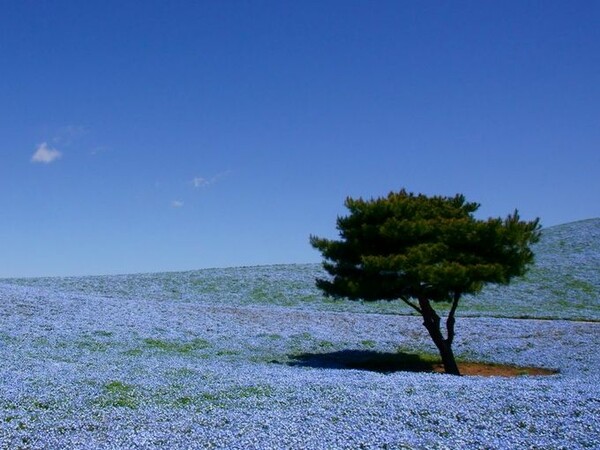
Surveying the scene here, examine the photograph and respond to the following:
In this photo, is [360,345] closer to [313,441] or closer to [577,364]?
[577,364]

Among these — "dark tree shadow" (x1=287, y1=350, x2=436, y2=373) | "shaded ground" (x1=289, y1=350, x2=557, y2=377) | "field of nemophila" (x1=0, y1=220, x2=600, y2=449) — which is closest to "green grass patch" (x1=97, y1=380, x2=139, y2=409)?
"field of nemophila" (x1=0, y1=220, x2=600, y2=449)

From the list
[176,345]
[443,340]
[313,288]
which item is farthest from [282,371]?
[313,288]

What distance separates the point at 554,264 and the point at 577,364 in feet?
131

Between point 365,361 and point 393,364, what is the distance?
4.53 feet

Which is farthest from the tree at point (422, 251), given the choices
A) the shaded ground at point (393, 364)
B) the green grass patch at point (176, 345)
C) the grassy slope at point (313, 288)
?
the grassy slope at point (313, 288)

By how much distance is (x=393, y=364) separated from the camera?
88.0ft

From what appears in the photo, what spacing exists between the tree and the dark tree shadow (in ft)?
7.82

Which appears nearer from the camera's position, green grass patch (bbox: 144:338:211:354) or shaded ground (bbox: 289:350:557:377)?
shaded ground (bbox: 289:350:557:377)

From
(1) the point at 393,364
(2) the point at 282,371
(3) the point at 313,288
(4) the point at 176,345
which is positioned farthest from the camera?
(3) the point at 313,288

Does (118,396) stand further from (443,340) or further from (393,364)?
(393,364)

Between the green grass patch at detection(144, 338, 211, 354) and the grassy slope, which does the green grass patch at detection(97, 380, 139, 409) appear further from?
the grassy slope

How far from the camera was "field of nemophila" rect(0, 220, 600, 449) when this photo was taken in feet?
40.3

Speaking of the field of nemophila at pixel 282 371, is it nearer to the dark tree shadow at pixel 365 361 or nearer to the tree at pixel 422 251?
the dark tree shadow at pixel 365 361

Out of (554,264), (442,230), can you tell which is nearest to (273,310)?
(442,230)
